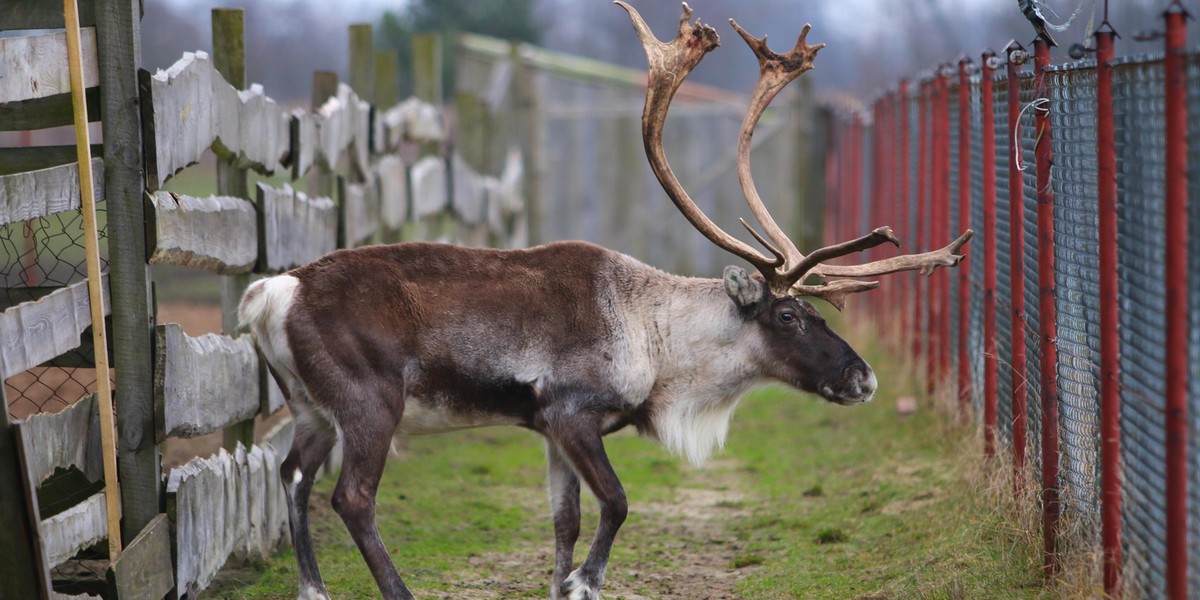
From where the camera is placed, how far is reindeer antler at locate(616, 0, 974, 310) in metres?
5.39

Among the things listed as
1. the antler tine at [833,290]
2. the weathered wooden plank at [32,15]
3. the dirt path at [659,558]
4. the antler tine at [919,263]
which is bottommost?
the dirt path at [659,558]

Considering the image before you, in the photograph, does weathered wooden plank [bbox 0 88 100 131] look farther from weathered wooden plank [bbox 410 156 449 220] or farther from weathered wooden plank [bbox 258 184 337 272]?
weathered wooden plank [bbox 410 156 449 220]

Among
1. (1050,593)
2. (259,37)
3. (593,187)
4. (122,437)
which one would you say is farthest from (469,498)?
(259,37)

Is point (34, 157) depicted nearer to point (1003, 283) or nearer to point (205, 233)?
point (205, 233)

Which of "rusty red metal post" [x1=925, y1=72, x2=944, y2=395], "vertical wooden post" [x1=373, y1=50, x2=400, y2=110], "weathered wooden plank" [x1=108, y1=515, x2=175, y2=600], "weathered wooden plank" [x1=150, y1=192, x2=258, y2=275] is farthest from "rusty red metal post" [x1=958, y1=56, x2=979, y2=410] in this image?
"weathered wooden plank" [x1=108, y1=515, x2=175, y2=600]

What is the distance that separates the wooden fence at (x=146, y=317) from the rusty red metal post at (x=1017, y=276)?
3121mm

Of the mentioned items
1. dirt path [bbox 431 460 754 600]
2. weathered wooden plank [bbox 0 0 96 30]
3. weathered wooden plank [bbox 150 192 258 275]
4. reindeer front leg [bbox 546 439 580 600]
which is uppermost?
weathered wooden plank [bbox 0 0 96 30]

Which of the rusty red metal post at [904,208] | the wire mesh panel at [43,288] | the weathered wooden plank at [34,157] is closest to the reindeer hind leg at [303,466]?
the wire mesh panel at [43,288]

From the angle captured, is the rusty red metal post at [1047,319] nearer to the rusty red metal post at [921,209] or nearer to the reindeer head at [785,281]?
the reindeer head at [785,281]

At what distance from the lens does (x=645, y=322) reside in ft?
17.3

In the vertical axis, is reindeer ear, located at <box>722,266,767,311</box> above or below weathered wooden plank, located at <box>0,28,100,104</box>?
below

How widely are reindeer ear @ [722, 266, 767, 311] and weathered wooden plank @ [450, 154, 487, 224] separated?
19.1 feet

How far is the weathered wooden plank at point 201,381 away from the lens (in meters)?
4.32

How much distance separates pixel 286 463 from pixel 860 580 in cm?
230
